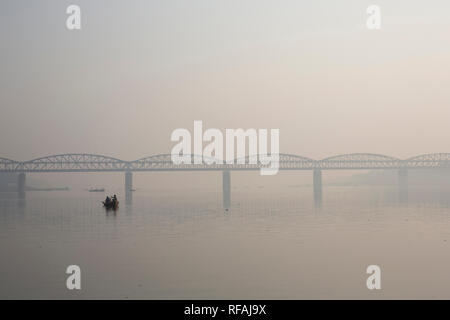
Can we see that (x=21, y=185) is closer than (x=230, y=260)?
No

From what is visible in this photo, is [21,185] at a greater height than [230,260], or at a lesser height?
greater

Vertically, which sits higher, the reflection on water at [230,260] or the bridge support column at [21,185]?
the bridge support column at [21,185]

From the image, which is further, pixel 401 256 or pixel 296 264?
pixel 401 256

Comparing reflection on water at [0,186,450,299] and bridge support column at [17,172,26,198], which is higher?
bridge support column at [17,172,26,198]

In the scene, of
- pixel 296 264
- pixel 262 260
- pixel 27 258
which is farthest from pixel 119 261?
pixel 296 264

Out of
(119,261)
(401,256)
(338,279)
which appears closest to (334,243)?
(401,256)

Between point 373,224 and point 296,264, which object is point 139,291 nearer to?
point 296,264

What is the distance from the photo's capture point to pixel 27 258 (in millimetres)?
29406

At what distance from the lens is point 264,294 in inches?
793

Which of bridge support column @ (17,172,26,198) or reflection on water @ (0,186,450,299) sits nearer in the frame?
reflection on water @ (0,186,450,299)

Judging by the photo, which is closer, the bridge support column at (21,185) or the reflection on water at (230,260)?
the reflection on water at (230,260)
